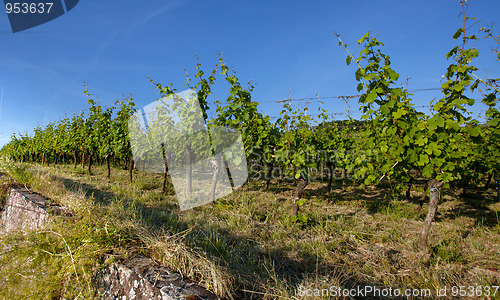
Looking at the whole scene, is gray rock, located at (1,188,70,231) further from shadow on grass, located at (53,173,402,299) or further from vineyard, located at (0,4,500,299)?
shadow on grass, located at (53,173,402,299)

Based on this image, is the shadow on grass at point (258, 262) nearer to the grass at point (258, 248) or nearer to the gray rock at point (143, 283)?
the grass at point (258, 248)

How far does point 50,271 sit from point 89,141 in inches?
423

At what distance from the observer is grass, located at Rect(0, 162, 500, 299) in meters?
1.92

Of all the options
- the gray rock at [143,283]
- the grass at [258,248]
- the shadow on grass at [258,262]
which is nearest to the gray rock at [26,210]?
the grass at [258,248]

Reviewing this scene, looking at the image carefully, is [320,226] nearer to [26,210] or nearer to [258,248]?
[258,248]

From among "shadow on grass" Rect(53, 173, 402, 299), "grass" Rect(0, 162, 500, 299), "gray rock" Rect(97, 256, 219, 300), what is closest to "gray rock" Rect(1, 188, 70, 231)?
"grass" Rect(0, 162, 500, 299)

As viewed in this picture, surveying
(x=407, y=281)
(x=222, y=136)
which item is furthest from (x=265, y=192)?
(x=407, y=281)

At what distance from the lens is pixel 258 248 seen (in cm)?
320

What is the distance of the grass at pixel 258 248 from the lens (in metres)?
1.92

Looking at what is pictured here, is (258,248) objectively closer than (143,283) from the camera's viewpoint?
No

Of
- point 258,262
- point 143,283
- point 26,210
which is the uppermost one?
point 26,210

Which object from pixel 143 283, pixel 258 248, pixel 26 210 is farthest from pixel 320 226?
pixel 26 210

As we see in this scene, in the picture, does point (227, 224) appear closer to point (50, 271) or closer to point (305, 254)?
point (305, 254)

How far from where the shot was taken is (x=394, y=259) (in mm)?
3064
